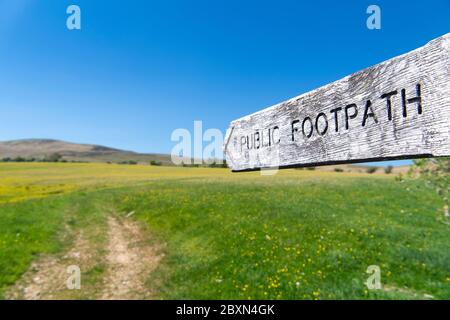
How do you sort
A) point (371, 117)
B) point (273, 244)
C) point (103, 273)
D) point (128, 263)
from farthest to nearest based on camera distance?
point (128, 263) → point (273, 244) → point (103, 273) → point (371, 117)

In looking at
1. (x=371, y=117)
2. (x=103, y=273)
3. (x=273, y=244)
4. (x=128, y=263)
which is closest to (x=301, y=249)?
(x=273, y=244)

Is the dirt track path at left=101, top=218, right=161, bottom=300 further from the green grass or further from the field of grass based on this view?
the green grass

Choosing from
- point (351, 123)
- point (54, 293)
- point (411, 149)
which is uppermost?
point (351, 123)

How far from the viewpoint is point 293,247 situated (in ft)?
37.4

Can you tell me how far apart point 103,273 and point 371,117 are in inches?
457

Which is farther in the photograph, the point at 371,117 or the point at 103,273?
the point at 103,273

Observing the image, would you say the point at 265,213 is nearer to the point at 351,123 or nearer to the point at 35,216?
the point at 35,216

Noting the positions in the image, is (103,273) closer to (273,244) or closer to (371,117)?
(273,244)

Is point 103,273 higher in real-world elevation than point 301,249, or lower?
lower

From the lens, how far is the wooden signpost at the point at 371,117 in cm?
145

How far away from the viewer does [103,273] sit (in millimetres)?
11484

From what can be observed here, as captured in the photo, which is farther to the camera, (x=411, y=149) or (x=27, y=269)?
(x=27, y=269)
